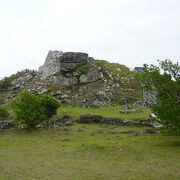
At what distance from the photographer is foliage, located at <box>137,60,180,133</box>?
1354 inches

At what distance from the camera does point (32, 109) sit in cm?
4466

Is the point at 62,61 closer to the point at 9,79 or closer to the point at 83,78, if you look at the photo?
the point at 83,78

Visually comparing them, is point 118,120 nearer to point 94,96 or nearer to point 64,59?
point 94,96

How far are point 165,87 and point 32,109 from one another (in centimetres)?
1548

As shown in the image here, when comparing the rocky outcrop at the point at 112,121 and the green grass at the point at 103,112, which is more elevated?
the green grass at the point at 103,112

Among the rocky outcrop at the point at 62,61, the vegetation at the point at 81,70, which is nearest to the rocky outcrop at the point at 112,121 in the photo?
the vegetation at the point at 81,70

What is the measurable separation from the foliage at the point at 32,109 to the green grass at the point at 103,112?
4922 mm

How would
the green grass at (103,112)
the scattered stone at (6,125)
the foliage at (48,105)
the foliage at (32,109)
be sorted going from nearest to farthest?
1. the foliage at (32,109)
2. the foliage at (48,105)
3. the scattered stone at (6,125)
4. the green grass at (103,112)

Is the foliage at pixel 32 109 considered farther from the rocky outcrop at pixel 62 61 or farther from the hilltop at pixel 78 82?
the rocky outcrop at pixel 62 61

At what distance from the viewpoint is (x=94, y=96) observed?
6300 centimetres

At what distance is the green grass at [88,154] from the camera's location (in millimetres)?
24250

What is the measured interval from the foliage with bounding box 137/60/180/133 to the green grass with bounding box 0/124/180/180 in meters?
2.39

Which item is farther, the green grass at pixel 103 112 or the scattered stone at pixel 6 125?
the green grass at pixel 103 112

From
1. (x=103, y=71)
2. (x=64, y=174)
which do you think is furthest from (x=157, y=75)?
(x=103, y=71)
